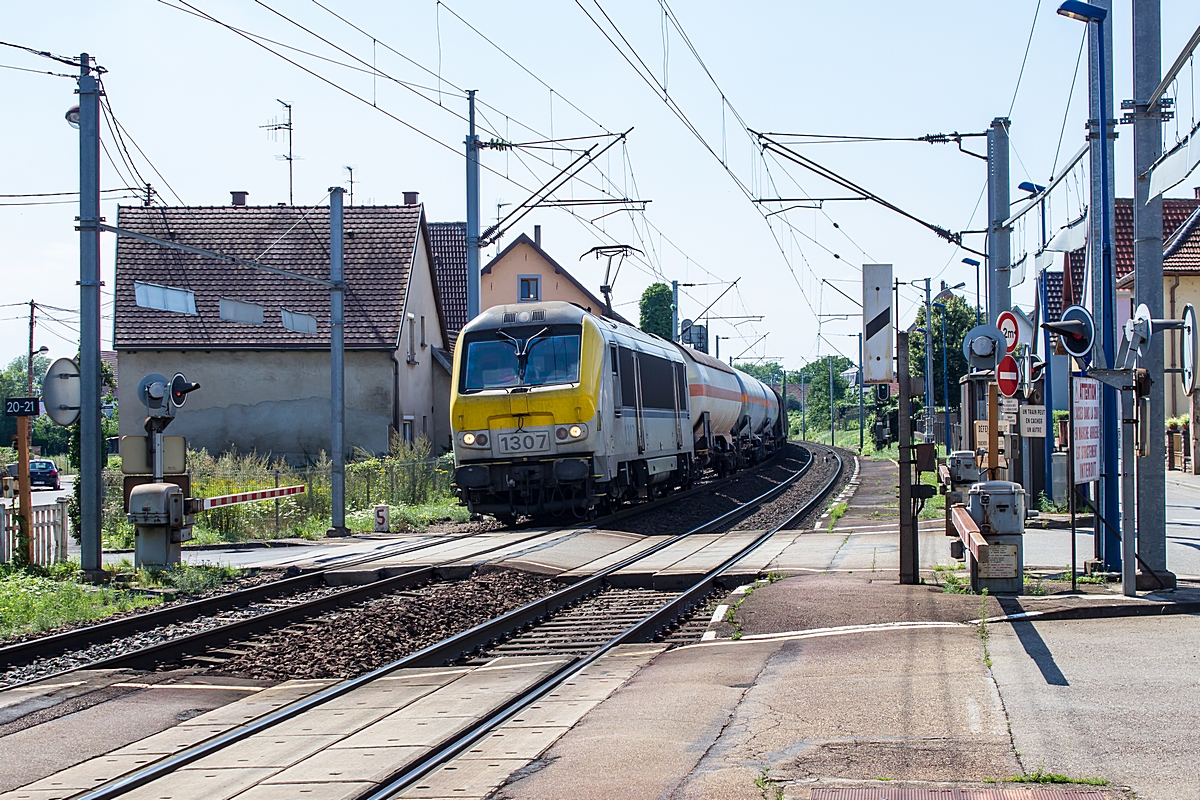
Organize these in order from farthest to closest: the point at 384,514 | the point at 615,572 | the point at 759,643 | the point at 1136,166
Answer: the point at 384,514 < the point at 615,572 < the point at 1136,166 < the point at 759,643

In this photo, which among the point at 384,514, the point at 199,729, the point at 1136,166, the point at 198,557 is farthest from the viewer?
the point at 384,514

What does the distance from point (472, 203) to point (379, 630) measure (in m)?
15.1

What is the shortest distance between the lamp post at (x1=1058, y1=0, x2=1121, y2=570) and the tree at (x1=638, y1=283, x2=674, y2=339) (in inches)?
3140

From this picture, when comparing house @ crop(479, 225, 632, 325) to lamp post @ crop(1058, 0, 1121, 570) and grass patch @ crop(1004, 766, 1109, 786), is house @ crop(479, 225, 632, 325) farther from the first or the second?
grass patch @ crop(1004, 766, 1109, 786)

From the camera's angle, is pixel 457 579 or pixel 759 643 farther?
pixel 457 579

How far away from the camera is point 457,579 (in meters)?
14.0

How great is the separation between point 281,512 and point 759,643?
46.4ft

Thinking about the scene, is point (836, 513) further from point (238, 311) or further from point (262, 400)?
point (262, 400)

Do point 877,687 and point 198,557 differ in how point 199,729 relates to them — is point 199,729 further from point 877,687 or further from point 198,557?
point 198,557

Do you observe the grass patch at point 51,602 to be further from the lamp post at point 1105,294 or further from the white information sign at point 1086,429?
the lamp post at point 1105,294

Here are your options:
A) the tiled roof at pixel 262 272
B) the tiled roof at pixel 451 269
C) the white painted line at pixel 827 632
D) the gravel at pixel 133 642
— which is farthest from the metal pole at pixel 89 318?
the tiled roof at pixel 451 269

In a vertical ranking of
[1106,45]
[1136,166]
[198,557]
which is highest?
[1106,45]

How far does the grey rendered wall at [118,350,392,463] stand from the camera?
32938mm

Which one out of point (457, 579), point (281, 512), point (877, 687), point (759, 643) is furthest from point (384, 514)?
point (877, 687)
